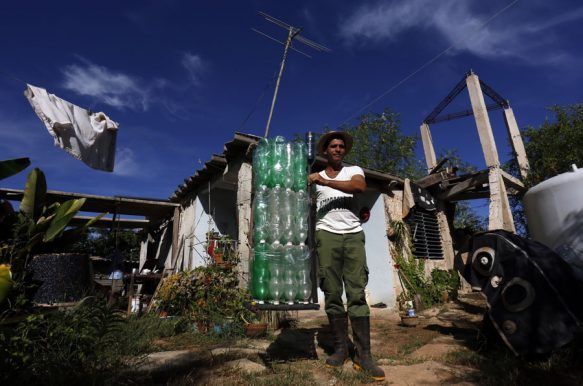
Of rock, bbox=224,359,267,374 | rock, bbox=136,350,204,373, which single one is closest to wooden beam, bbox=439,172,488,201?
rock, bbox=224,359,267,374

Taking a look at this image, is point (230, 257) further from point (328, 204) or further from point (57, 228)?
point (328, 204)

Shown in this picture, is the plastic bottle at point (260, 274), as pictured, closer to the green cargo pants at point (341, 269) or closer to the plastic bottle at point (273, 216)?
the plastic bottle at point (273, 216)

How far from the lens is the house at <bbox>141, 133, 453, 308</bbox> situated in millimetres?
7324

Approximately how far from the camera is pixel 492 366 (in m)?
2.71

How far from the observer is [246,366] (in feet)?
9.36

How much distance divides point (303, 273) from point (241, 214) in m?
3.75

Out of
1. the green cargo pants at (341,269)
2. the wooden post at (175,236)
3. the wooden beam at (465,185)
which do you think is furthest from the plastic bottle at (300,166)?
the wooden beam at (465,185)

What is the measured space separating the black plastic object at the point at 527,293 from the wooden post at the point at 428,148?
997cm

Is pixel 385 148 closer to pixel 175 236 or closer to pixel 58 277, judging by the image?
pixel 175 236

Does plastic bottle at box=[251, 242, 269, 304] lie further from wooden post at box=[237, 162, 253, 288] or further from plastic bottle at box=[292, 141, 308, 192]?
wooden post at box=[237, 162, 253, 288]

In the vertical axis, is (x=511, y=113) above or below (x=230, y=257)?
above

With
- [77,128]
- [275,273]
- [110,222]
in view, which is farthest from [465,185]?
[110,222]

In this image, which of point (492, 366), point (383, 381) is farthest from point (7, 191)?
point (492, 366)

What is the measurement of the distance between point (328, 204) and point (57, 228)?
3350 millimetres
